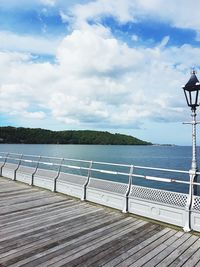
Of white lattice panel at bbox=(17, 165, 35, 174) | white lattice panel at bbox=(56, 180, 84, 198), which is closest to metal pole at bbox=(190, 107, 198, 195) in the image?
white lattice panel at bbox=(56, 180, 84, 198)

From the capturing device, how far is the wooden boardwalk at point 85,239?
191 inches

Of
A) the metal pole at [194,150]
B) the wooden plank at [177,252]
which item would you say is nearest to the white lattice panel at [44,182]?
the metal pole at [194,150]

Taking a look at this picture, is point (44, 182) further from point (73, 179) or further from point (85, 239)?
point (85, 239)

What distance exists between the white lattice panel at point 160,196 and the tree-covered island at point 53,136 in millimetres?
158768

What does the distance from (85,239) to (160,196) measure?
8.11 feet

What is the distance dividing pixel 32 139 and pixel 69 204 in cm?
17408

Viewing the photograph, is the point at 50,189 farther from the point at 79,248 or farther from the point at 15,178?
the point at 79,248

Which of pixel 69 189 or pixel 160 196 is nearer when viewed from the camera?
pixel 160 196

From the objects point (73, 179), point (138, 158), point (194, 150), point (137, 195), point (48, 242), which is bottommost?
point (138, 158)

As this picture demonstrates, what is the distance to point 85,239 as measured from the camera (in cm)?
578

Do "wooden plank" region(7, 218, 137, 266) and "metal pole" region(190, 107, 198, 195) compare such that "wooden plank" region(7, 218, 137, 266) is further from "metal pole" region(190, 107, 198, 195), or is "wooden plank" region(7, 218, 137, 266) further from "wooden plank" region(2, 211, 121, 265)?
"metal pole" region(190, 107, 198, 195)

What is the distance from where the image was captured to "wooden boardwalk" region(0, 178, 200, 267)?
4.86 metres

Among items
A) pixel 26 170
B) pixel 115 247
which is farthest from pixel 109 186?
pixel 26 170

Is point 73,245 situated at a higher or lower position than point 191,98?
lower
